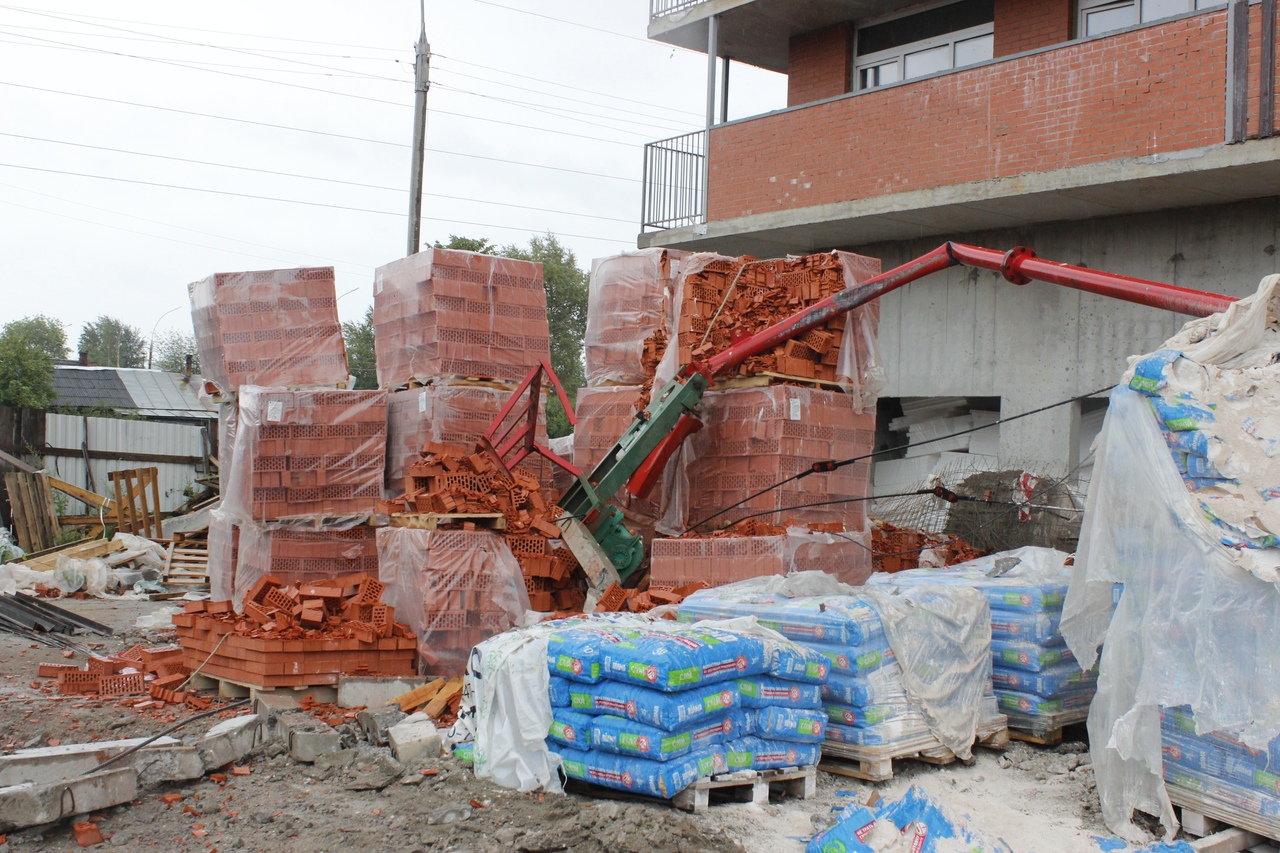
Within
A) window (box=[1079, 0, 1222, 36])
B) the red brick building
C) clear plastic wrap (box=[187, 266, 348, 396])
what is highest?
window (box=[1079, 0, 1222, 36])

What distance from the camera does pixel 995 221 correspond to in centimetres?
1334

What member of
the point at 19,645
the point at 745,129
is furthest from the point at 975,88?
the point at 19,645

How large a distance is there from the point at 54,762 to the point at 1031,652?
606 cm

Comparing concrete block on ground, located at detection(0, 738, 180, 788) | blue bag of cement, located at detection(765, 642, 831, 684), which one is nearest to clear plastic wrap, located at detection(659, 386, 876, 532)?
blue bag of cement, located at detection(765, 642, 831, 684)

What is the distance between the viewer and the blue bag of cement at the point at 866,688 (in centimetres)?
665

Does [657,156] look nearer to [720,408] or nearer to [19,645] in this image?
[720,408]

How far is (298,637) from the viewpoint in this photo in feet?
28.2

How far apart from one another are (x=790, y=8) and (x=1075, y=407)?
671 cm

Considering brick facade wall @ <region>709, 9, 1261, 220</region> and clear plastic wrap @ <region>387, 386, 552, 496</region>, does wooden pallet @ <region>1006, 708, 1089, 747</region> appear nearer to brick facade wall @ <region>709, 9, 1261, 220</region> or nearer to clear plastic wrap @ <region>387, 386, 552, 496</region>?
clear plastic wrap @ <region>387, 386, 552, 496</region>

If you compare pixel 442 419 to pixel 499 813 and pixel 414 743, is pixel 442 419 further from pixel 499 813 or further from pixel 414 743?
pixel 499 813

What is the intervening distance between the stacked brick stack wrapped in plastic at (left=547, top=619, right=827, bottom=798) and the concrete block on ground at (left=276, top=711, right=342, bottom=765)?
159cm

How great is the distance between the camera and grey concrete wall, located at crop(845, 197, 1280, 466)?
11828 mm

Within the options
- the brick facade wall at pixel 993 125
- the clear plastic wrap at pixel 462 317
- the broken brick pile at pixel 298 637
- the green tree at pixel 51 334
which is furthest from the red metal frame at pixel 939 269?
the green tree at pixel 51 334

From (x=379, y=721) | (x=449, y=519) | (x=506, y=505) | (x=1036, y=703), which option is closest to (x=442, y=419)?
(x=506, y=505)
